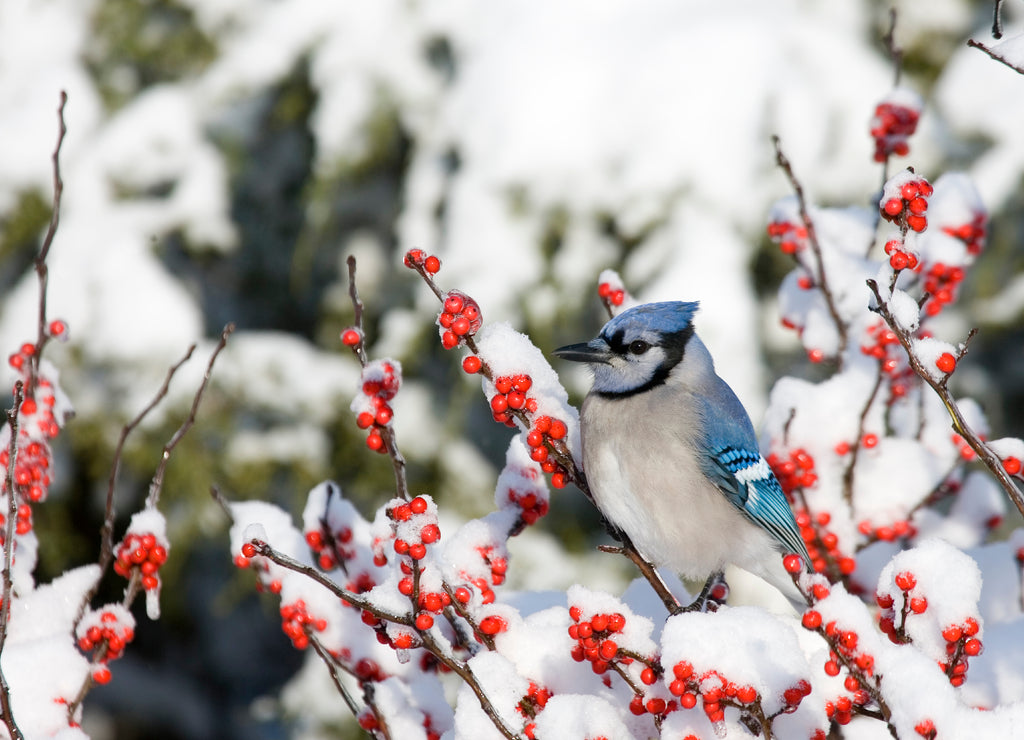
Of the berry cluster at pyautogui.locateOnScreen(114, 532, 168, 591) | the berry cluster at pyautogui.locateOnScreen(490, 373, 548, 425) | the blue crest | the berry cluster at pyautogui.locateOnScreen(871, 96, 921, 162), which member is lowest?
the berry cluster at pyautogui.locateOnScreen(114, 532, 168, 591)

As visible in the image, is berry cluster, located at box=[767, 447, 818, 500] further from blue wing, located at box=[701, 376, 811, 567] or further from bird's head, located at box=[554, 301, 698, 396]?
bird's head, located at box=[554, 301, 698, 396]

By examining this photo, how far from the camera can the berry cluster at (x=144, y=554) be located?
1.50 m

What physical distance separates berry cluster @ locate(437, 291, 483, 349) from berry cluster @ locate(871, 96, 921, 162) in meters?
1.13

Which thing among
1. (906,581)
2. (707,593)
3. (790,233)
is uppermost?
(790,233)

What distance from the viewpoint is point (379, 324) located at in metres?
3.82

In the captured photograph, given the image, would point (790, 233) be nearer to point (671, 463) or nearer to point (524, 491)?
point (671, 463)

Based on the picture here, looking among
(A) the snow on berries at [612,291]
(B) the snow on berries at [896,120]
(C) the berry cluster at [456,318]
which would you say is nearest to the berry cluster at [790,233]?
(B) the snow on berries at [896,120]

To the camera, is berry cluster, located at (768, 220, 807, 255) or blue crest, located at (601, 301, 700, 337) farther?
berry cluster, located at (768, 220, 807, 255)

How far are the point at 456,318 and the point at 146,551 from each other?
625 millimetres

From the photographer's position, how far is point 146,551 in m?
1.51

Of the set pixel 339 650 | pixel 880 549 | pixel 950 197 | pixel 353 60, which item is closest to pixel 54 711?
pixel 339 650

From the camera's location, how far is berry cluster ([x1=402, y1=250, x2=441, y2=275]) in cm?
135

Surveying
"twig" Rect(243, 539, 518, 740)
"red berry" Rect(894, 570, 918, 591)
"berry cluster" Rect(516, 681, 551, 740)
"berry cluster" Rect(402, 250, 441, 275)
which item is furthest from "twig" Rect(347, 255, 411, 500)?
"red berry" Rect(894, 570, 918, 591)

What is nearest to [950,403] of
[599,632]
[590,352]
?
[599,632]
